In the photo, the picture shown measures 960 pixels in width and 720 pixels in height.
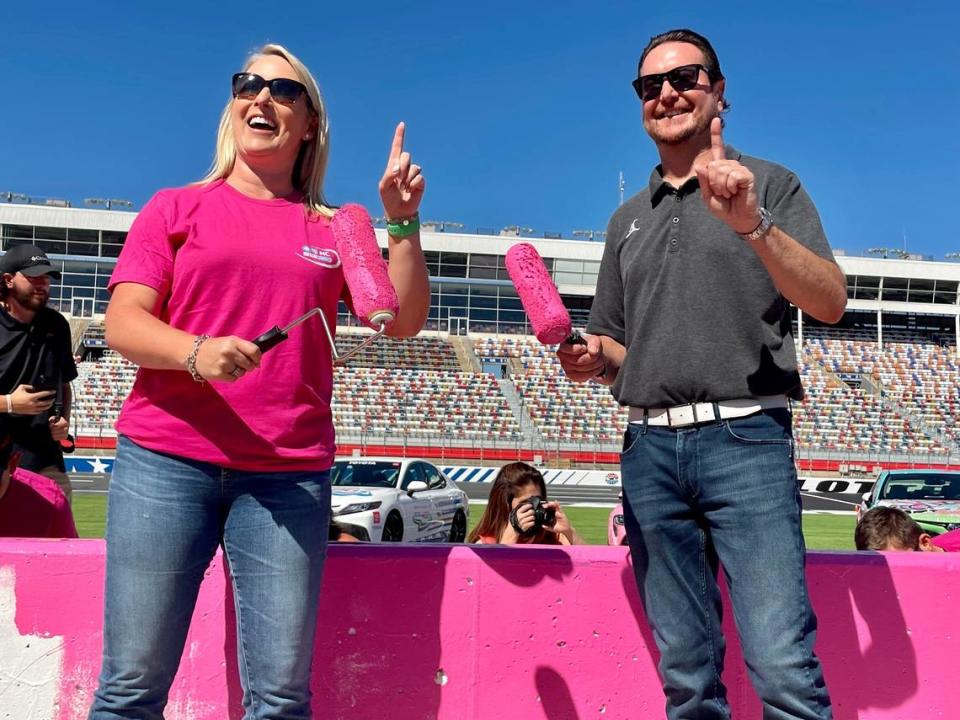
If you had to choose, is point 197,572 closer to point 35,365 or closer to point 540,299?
point 540,299

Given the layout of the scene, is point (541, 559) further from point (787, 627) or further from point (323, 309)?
point (323, 309)

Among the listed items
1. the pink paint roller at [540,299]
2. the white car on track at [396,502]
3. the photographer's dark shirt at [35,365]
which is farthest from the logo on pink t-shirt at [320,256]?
the white car on track at [396,502]

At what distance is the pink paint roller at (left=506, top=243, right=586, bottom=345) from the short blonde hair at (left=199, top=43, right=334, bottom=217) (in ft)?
1.87

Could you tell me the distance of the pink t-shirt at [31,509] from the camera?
349 cm

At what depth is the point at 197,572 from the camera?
2.25 metres

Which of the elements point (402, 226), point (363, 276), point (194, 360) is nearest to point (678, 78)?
point (402, 226)

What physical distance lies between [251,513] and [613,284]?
50.9 inches

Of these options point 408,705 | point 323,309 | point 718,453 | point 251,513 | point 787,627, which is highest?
point 323,309

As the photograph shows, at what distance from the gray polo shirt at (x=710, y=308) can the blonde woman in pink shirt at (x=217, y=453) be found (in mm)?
878

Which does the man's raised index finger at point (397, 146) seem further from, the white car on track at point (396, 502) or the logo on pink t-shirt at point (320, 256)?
the white car on track at point (396, 502)

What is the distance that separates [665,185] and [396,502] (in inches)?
353

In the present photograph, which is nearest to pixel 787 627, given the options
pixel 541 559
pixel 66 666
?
pixel 541 559

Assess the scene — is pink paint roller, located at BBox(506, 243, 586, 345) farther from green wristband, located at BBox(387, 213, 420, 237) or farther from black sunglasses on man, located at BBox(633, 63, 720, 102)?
black sunglasses on man, located at BBox(633, 63, 720, 102)

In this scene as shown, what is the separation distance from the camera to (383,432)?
3212 centimetres
